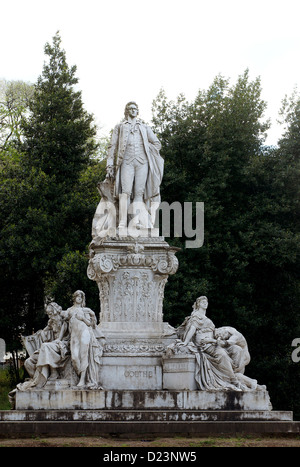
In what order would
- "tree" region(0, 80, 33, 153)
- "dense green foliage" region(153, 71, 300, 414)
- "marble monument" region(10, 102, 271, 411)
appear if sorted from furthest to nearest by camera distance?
"tree" region(0, 80, 33, 153) < "dense green foliage" region(153, 71, 300, 414) < "marble monument" region(10, 102, 271, 411)

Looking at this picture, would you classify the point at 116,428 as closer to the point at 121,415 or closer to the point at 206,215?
the point at 121,415

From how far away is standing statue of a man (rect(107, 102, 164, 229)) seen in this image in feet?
57.9

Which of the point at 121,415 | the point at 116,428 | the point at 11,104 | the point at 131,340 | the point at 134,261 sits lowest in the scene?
the point at 116,428

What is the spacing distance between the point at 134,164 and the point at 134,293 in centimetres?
287

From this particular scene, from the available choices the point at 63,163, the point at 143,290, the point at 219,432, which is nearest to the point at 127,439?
the point at 219,432

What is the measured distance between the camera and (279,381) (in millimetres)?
27359

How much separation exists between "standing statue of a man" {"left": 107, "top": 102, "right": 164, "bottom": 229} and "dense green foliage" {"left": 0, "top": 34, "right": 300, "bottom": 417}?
9.28m

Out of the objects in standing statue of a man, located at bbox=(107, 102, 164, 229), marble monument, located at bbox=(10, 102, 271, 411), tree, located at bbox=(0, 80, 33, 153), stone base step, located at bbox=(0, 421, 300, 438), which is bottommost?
stone base step, located at bbox=(0, 421, 300, 438)

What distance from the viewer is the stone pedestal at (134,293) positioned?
1622 cm

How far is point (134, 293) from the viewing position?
16.7m

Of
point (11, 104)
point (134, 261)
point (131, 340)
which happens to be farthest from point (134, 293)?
point (11, 104)

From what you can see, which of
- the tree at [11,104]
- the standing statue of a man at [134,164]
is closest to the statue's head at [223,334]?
the standing statue of a man at [134,164]

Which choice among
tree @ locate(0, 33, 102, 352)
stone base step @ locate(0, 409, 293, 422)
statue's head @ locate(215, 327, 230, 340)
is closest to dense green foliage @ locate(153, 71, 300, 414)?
tree @ locate(0, 33, 102, 352)

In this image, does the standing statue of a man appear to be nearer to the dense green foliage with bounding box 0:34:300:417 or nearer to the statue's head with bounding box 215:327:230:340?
the statue's head with bounding box 215:327:230:340
